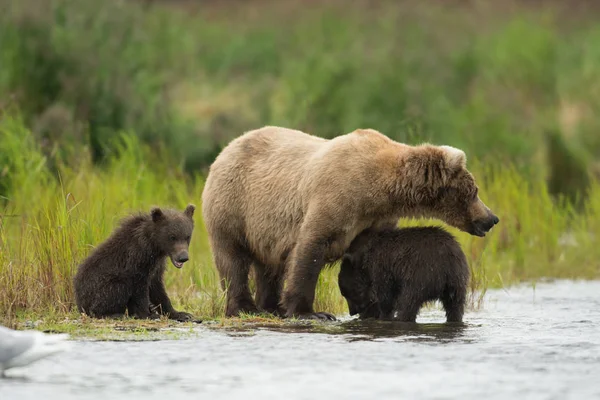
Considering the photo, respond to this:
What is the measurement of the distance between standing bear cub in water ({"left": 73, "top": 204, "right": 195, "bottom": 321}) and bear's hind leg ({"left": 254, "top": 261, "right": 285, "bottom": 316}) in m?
0.91

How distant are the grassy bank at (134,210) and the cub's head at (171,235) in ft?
2.64

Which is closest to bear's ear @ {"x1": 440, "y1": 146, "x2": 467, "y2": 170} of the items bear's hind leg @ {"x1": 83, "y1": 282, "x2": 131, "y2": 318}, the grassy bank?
the grassy bank

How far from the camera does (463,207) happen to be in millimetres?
9906

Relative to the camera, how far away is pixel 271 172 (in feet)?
33.3


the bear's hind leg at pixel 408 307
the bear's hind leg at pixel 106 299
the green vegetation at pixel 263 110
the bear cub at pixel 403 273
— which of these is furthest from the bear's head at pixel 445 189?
the bear's hind leg at pixel 106 299

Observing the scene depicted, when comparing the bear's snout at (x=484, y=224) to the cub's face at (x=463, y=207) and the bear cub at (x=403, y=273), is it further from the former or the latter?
the bear cub at (x=403, y=273)

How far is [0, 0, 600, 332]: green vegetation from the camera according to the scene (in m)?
11.3

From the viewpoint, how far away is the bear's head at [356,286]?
9828 mm

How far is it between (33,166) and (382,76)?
8.30 m

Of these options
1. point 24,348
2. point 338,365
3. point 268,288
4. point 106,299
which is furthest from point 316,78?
point 24,348

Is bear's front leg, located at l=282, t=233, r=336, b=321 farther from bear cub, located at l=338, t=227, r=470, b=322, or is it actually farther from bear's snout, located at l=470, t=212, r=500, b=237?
bear's snout, located at l=470, t=212, r=500, b=237

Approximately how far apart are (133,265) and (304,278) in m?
1.33

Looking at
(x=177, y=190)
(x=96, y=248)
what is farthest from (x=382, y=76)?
(x=96, y=248)

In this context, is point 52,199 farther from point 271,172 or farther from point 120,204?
point 271,172
